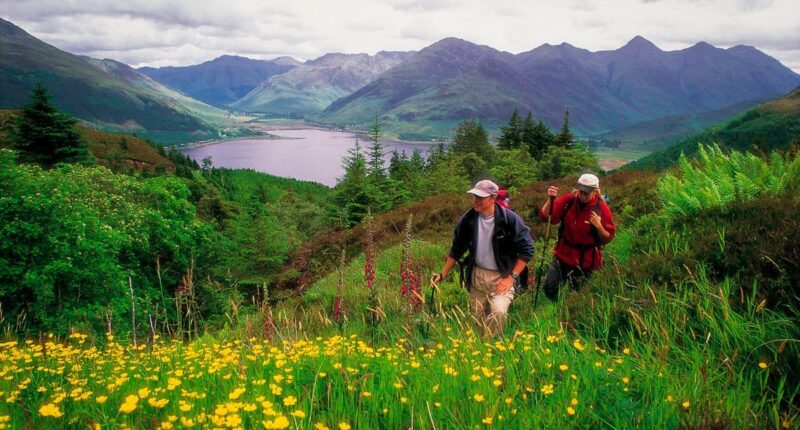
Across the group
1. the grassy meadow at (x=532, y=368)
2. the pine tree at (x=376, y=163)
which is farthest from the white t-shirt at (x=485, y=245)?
the pine tree at (x=376, y=163)

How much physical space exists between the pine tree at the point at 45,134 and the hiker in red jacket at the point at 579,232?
1951 inches

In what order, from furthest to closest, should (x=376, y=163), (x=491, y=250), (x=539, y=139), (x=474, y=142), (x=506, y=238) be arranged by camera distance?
(x=474, y=142) → (x=539, y=139) → (x=376, y=163) → (x=491, y=250) → (x=506, y=238)

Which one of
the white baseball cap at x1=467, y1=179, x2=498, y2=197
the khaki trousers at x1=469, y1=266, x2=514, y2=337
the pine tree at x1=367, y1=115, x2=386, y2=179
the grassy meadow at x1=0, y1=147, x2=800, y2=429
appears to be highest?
the white baseball cap at x1=467, y1=179, x2=498, y2=197

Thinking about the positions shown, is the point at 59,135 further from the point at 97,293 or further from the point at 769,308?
the point at 769,308

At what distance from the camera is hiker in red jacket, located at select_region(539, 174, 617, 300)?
5.67 m

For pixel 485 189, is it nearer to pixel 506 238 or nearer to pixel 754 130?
pixel 506 238

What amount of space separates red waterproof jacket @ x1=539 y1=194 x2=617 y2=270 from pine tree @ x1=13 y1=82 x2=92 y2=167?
163 feet

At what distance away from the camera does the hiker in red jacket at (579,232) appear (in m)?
5.67

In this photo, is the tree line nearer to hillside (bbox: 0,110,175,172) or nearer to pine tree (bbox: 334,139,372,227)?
pine tree (bbox: 334,139,372,227)

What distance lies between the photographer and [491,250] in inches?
217

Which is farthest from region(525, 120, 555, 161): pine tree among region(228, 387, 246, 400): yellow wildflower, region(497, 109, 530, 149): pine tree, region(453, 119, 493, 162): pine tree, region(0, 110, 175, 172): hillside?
region(228, 387, 246, 400): yellow wildflower

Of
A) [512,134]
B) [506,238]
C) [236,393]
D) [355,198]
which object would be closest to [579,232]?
[506,238]

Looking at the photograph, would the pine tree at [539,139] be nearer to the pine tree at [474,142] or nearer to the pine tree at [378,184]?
the pine tree at [474,142]

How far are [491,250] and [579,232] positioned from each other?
1250 millimetres
